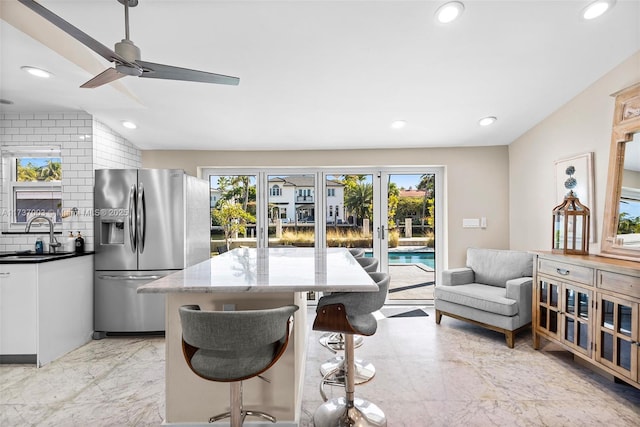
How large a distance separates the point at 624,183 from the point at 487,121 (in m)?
1.37

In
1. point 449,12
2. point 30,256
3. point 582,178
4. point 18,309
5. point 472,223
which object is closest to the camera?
point 449,12

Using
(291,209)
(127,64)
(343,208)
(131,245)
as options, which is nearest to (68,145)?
(131,245)

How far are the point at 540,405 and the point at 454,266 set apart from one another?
7.25ft

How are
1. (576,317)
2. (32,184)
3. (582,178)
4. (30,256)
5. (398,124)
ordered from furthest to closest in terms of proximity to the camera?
(398,124)
(32,184)
(30,256)
(582,178)
(576,317)

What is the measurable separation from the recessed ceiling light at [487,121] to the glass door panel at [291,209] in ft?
7.05

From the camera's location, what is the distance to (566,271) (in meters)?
2.58

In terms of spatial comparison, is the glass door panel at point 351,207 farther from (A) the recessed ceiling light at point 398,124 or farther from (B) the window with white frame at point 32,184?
(B) the window with white frame at point 32,184

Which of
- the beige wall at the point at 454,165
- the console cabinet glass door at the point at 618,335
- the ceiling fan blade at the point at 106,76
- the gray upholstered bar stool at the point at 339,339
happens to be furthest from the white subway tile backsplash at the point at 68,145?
the console cabinet glass door at the point at 618,335

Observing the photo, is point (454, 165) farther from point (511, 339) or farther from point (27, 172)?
point (27, 172)

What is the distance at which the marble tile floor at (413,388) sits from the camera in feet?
6.63

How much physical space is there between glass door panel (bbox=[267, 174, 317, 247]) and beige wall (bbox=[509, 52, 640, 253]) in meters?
2.63

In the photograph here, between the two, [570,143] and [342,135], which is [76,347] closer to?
[342,135]

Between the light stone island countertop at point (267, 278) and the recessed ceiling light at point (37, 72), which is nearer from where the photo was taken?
the light stone island countertop at point (267, 278)

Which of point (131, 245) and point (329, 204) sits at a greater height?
point (329, 204)
